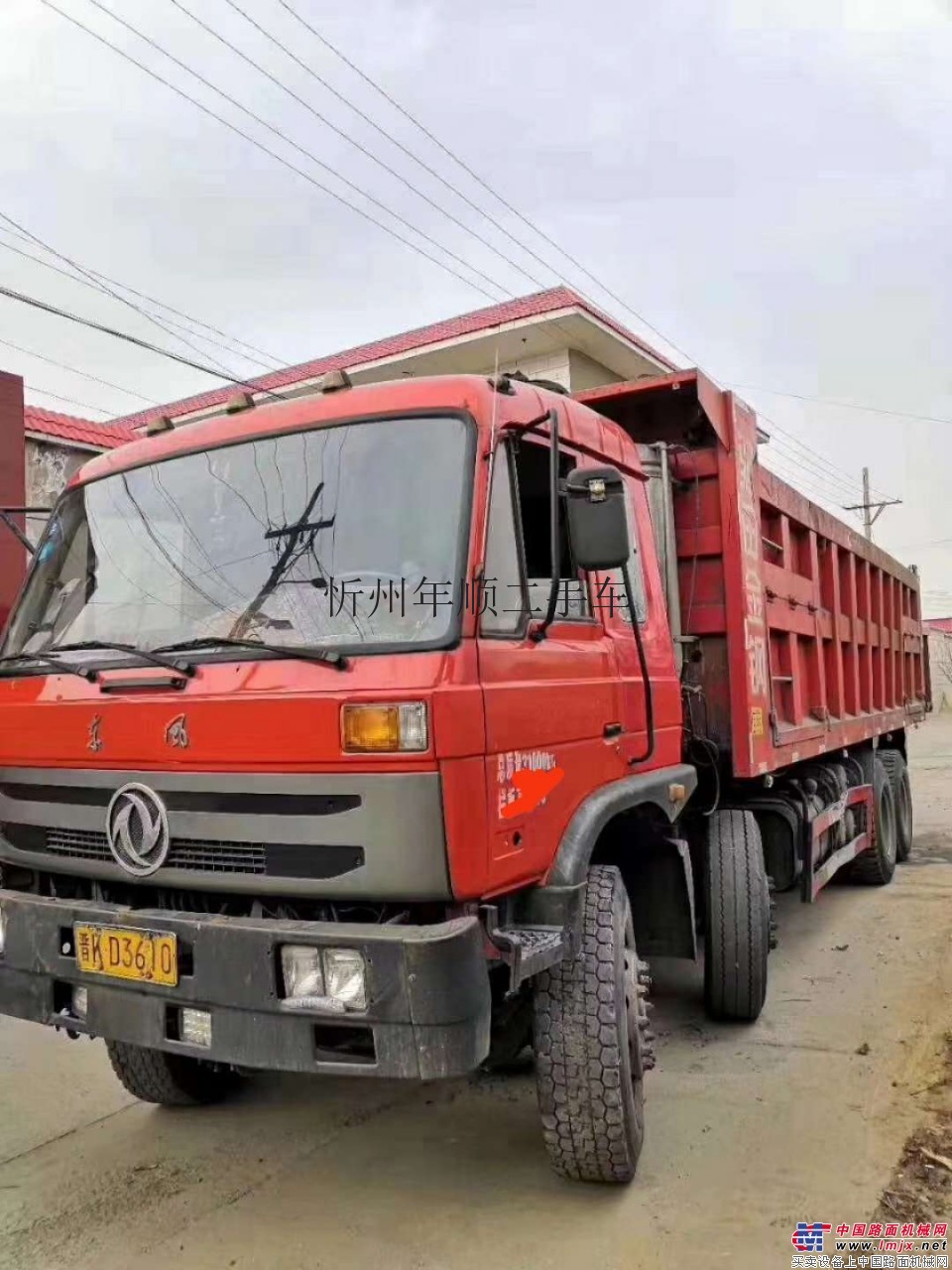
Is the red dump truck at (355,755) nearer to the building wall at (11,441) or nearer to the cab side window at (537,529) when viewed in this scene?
the cab side window at (537,529)

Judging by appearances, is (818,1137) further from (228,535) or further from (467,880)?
(228,535)

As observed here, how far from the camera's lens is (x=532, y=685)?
2.82 metres

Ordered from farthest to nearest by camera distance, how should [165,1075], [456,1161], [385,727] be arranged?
[165,1075] → [456,1161] → [385,727]

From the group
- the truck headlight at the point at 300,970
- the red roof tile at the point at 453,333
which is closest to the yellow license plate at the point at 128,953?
the truck headlight at the point at 300,970

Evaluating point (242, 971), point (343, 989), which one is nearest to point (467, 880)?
point (343, 989)

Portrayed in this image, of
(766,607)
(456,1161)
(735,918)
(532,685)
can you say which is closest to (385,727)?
(532,685)

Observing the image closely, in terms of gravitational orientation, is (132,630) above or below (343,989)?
above

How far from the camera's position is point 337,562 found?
2803 mm

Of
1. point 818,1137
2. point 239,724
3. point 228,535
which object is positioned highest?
point 228,535

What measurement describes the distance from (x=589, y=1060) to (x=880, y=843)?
534cm

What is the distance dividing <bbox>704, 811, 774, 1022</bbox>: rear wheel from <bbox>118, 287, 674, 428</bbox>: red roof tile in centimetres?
973

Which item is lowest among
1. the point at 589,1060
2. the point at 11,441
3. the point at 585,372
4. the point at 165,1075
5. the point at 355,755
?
the point at 165,1075

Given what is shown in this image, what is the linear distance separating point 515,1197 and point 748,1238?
0.69 metres

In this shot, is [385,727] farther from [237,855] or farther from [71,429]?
[71,429]
